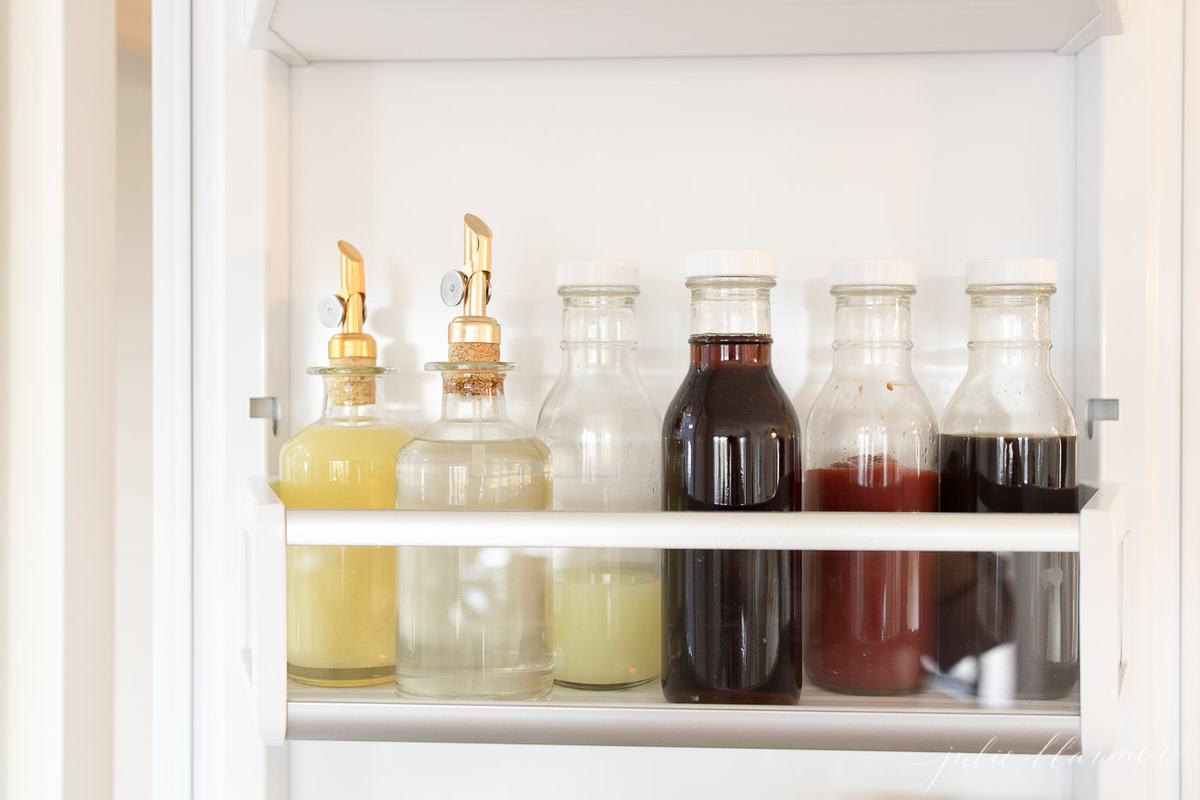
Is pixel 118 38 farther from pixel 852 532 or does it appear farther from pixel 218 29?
pixel 852 532

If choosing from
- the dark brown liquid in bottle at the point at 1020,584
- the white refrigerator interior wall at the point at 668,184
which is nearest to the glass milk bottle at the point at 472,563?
the white refrigerator interior wall at the point at 668,184

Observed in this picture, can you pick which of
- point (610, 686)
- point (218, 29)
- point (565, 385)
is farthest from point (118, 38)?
point (610, 686)

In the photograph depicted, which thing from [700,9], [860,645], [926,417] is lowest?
[860,645]

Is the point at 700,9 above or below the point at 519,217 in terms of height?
above

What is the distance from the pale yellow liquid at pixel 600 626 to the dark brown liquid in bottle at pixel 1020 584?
0.16 m

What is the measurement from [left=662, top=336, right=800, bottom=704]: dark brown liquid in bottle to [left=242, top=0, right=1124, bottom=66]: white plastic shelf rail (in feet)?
0.75

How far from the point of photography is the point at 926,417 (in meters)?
0.57

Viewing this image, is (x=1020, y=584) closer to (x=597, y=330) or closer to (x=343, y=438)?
(x=597, y=330)

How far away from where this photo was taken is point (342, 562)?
1.82 ft

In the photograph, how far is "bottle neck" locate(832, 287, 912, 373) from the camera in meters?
0.58

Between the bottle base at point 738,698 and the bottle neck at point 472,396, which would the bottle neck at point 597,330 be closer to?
the bottle neck at point 472,396

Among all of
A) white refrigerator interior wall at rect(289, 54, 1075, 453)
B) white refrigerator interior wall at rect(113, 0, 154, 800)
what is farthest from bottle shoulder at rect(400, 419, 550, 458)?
white refrigerator interior wall at rect(113, 0, 154, 800)

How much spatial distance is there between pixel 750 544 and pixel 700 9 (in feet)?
1.03
